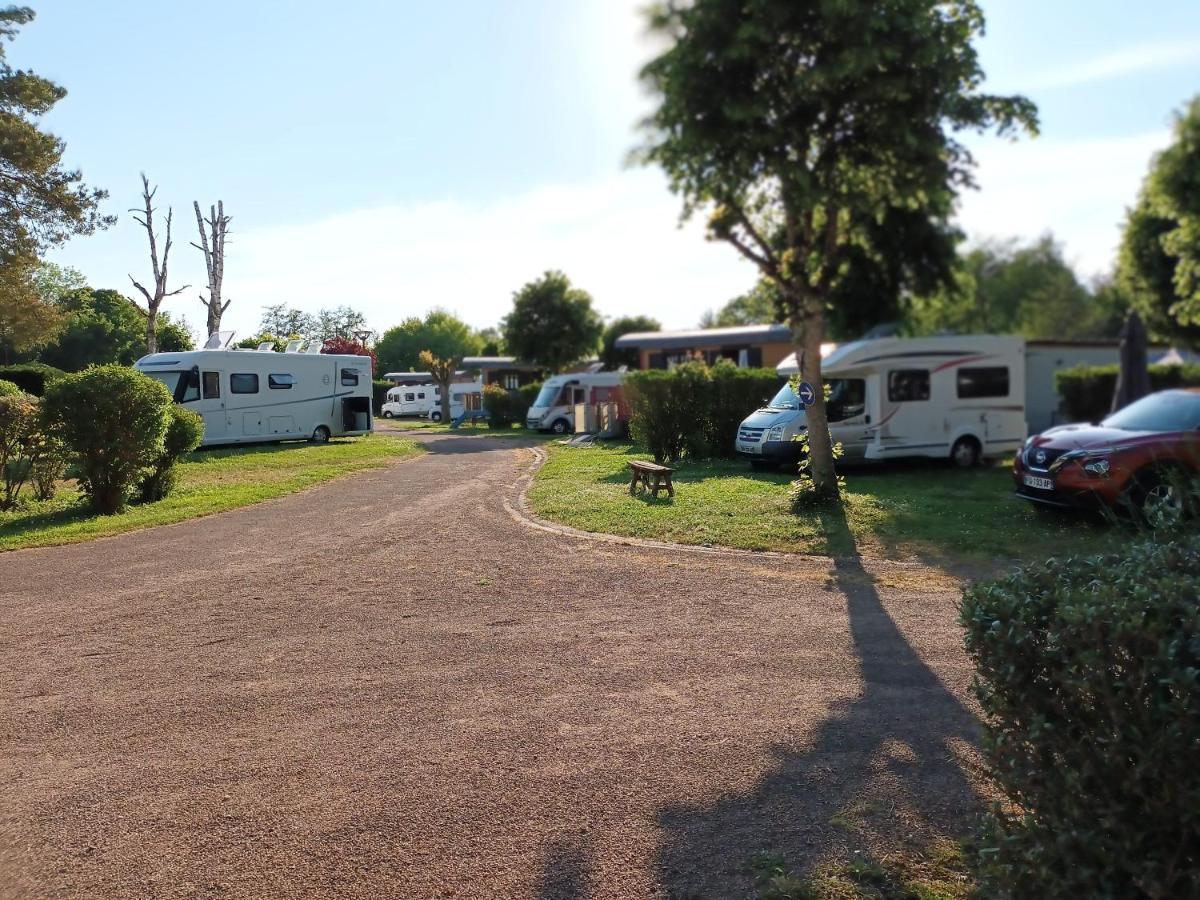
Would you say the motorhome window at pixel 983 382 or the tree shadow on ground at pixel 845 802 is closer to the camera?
the tree shadow on ground at pixel 845 802

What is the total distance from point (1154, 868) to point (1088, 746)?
0.27 m

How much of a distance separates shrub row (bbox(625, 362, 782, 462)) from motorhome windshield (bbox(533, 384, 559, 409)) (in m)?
15.1

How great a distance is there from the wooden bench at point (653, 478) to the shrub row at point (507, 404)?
25.7 m

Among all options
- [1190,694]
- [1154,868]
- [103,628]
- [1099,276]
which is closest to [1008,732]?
[1154,868]

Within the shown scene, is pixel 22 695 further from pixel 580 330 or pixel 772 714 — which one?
pixel 580 330

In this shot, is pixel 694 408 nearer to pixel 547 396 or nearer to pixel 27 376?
pixel 547 396

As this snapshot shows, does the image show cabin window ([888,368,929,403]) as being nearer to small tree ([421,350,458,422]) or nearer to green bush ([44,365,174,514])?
green bush ([44,365,174,514])

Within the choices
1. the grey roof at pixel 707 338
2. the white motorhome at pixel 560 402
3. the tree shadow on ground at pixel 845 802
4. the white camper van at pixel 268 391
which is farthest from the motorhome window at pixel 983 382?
the grey roof at pixel 707 338

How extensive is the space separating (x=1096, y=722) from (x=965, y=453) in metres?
15.7

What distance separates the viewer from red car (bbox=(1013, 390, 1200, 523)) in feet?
31.6

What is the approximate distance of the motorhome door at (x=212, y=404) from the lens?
25.2m

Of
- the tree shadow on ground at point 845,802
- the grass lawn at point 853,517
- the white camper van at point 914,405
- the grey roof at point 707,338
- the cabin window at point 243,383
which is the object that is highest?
the grey roof at point 707,338

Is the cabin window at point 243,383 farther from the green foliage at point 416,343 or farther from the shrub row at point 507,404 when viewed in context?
the green foliage at point 416,343

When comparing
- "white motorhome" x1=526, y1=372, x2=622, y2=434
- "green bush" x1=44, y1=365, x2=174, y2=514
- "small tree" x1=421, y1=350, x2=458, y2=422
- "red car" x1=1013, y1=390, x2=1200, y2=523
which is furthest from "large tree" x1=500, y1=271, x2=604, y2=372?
"red car" x1=1013, y1=390, x2=1200, y2=523
